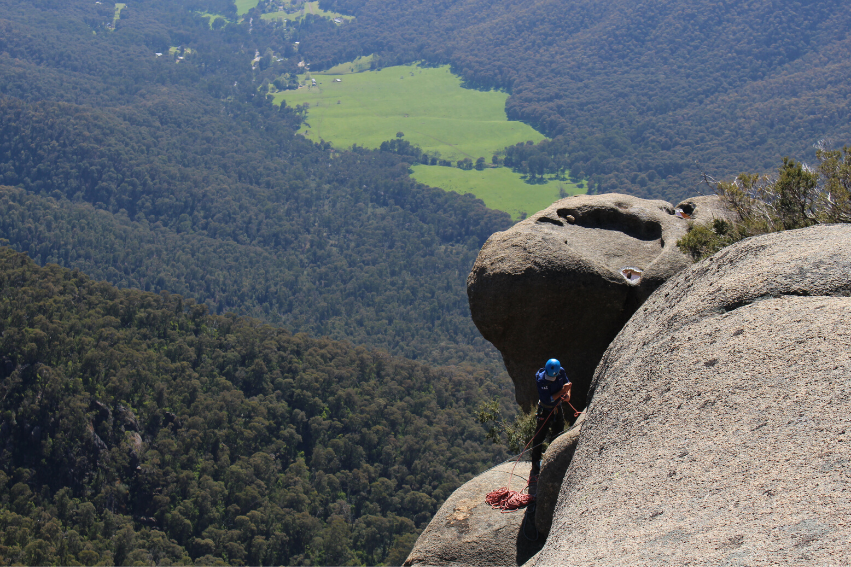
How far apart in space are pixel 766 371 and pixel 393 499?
6366cm

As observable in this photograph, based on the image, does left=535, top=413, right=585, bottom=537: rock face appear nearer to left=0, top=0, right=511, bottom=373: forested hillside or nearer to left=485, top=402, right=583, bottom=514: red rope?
left=485, top=402, right=583, bottom=514: red rope

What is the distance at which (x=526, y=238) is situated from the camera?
13766 mm

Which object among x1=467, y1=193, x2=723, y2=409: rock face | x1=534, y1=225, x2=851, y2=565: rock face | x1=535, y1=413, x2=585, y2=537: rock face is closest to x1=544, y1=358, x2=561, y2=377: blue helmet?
x1=535, y1=413, x2=585, y2=537: rock face

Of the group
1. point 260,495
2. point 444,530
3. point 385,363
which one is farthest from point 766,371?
point 385,363

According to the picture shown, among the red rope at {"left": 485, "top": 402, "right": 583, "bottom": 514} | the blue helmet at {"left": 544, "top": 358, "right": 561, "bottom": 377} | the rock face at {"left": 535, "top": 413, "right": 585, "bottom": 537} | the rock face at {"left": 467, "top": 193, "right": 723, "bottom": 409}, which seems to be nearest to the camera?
the rock face at {"left": 535, "top": 413, "right": 585, "bottom": 537}

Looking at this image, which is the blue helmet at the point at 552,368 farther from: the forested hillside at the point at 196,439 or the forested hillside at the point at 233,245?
the forested hillside at the point at 233,245

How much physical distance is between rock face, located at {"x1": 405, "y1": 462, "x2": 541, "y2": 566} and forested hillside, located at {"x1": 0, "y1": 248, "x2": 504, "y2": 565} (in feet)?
125

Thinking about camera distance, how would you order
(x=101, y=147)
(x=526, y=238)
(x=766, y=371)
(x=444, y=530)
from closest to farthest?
(x=766, y=371)
(x=444, y=530)
(x=526, y=238)
(x=101, y=147)

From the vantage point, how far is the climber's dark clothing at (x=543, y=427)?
37.1 ft

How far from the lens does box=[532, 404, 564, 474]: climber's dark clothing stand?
11297mm

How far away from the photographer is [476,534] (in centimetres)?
1175

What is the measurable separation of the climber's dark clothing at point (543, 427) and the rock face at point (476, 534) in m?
1.00

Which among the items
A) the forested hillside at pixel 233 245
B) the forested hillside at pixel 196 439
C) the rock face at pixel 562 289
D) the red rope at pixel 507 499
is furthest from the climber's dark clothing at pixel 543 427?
the forested hillside at pixel 233 245

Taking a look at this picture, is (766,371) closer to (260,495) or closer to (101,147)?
(260,495)
